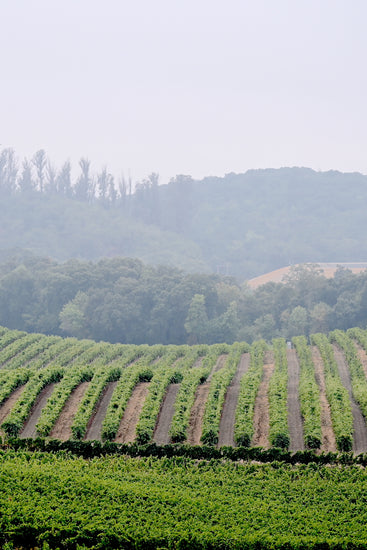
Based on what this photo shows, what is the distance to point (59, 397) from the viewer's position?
15758 millimetres

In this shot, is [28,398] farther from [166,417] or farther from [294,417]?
[294,417]

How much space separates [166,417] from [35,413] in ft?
13.2

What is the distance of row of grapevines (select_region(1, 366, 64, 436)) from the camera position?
14.0 meters

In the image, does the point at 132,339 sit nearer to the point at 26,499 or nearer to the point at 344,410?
the point at 344,410

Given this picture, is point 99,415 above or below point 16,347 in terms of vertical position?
above

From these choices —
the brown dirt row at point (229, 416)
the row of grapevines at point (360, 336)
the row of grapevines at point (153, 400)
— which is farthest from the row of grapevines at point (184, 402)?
the row of grapevines at point (360, 336)

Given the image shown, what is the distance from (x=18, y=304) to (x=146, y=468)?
48690 mm

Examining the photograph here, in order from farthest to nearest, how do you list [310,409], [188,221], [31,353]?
[188,221] → [31,353] → [310,409]

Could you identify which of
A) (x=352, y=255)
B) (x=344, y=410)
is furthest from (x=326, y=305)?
(x=352, y=255)

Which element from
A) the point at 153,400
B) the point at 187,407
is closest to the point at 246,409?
the point at 187,407

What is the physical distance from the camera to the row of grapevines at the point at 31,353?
1015 inches

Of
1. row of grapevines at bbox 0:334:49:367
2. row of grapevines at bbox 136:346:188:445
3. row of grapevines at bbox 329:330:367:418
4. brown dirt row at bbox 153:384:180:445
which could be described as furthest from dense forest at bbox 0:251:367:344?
brown dirt row at bbox 153:384:180:445

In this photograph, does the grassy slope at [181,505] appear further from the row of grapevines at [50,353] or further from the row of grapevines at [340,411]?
the row of grapevines at [50,353]

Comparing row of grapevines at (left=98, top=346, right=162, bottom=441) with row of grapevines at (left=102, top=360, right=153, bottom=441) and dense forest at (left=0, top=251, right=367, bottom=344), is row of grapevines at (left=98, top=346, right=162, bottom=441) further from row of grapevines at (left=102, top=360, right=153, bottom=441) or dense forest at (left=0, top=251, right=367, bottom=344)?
dense forest at (left=0, top=251, right=367, bottom=344)
